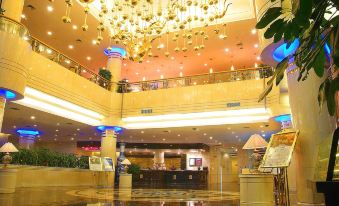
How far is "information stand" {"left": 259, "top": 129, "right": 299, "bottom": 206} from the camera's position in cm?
472

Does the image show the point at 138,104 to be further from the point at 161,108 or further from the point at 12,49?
the point at 12,49

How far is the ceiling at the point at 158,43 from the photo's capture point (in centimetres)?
1398

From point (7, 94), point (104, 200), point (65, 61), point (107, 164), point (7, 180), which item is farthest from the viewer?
point (107, 164)

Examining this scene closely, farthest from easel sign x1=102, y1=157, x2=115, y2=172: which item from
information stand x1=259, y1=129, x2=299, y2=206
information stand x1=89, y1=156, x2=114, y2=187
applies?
information stand x1=259, y1=129, x2=299, y2=206

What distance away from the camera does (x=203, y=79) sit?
15.4 metres

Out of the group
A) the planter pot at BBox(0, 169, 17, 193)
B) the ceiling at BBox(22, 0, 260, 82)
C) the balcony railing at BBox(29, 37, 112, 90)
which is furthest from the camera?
the ceiling at BBox(22, 0, 260, 82)

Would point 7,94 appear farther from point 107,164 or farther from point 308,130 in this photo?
point 308,130

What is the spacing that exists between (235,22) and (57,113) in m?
9.19

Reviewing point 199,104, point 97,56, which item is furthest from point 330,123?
point 97,56

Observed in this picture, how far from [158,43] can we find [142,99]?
3156 mm

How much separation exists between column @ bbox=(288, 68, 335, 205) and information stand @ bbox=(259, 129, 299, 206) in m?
0.21

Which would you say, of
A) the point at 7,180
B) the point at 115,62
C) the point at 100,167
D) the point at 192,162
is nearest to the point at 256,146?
the point at 7,180

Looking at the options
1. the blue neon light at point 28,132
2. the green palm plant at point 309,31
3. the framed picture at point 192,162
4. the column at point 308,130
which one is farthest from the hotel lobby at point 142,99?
the green palm plant at point 309,31

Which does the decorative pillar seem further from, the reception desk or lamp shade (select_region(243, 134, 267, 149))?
lamp shade (select_region(243, 134, 267, 149))
